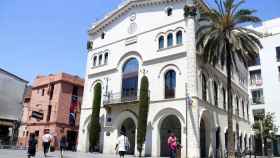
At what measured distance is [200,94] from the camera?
2894 centimetres

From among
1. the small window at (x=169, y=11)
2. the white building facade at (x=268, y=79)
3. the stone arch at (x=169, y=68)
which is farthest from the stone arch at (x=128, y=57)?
the white building facade at (x=268, y=79)

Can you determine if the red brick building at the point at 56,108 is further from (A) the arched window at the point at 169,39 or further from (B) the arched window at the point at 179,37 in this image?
(B) the arched window at the point at 179,37

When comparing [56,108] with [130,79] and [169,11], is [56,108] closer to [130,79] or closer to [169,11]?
[130,79]

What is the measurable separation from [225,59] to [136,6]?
13.7m

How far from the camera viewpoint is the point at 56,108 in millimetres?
42625

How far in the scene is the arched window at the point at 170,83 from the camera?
29250mm

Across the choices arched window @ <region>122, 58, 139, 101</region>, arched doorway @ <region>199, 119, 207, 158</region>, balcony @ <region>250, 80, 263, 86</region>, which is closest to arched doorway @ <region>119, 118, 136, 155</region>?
arched window @ <region>122, 58, 139, 101</region>

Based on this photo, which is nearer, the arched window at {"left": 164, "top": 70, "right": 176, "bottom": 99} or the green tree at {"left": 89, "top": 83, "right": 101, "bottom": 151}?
the arched window at {"left": 164, "top": 70, "right": 176, "bottom": 99}

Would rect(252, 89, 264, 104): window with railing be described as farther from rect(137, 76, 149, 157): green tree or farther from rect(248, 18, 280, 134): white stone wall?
rect(137, 76, 149, 157): green tree

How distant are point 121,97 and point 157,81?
4907 mm

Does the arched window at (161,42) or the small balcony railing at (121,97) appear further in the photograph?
the arched window at (161,42)

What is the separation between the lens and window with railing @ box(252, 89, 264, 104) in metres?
48.8

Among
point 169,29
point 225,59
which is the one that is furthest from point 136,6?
point 225,59

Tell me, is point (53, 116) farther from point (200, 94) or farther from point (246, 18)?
point (246, 18)
